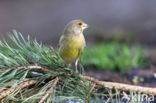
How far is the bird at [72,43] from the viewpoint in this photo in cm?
471

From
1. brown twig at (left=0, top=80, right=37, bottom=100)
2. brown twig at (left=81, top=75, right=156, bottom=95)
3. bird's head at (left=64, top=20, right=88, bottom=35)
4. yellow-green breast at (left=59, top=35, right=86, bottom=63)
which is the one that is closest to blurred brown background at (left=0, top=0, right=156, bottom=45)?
bird's head at (left=64, top=20, right=88, bottom=35)

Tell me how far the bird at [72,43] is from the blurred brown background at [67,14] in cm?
672

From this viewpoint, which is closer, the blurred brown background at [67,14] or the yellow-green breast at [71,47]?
the yellow-green breast at [71,47]

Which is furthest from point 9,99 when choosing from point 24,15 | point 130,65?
point 24,15

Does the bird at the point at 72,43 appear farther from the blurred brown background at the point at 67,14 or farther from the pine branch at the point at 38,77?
the blurred brown background at the point at 67,14

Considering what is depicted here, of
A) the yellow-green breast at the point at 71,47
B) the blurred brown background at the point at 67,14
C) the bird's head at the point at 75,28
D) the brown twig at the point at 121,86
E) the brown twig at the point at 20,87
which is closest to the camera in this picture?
the brown twig at the point at 20,87

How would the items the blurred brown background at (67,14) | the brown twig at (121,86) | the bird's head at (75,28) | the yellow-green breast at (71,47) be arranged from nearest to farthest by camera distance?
the brown twig at (121,86)
the yellow-green breast at (71,47)
the bird's head at (75,28)
the blurred brown background at (67,14)

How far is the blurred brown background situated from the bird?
672cm

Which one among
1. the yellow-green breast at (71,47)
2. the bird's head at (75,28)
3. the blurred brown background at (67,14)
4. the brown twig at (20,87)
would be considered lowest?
the brown twig at (20,87)

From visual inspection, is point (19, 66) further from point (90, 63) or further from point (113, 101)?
point (90, 63)

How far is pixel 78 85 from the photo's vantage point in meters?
3.38

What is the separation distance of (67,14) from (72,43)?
832 centimetres

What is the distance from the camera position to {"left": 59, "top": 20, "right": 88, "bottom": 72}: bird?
471 centimetres

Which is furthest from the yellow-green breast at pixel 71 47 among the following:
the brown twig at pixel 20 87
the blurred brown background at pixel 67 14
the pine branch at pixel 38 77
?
the blurred brown background at pixel 67 14
